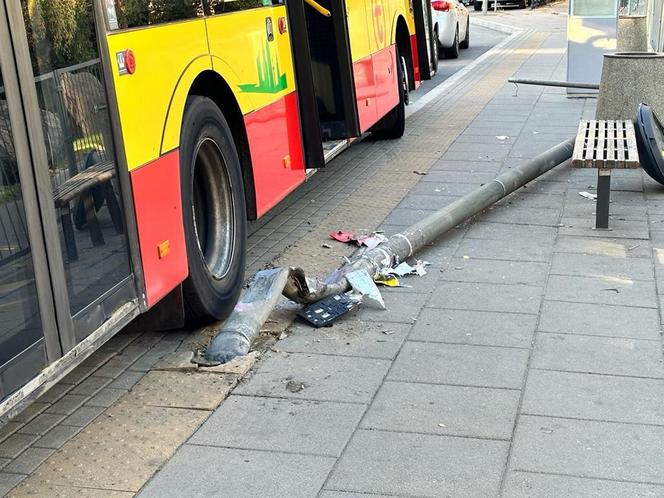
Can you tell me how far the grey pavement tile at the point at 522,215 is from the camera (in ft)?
25.2

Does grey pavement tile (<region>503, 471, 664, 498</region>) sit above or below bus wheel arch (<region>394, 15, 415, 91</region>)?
below

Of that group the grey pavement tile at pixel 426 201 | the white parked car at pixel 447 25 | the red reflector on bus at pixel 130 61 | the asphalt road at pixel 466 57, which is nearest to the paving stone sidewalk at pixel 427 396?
the grey pavement tile at pixel 426 201

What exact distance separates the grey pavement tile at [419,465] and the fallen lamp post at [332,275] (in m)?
1.16

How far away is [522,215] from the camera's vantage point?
7871 millimetres

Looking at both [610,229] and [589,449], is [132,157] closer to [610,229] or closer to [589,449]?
[589,449]

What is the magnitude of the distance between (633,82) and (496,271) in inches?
181

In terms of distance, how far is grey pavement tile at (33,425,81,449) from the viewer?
4281mm

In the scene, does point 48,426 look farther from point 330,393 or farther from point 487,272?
point 487,272

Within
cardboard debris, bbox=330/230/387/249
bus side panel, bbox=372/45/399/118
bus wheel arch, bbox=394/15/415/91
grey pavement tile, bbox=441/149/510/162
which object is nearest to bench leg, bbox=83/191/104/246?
cardboard debris, bbox=330/230/387/249

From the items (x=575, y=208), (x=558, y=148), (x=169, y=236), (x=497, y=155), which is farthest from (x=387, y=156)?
(x=169, y=236)

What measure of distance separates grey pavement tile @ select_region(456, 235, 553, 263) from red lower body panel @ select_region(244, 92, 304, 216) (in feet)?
4.23

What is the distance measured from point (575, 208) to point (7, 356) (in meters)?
5.51

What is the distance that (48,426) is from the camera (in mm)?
4461

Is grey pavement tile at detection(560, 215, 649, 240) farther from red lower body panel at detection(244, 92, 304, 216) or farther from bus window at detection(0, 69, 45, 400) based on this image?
bus window at detection(0, 69, 45, 400)
